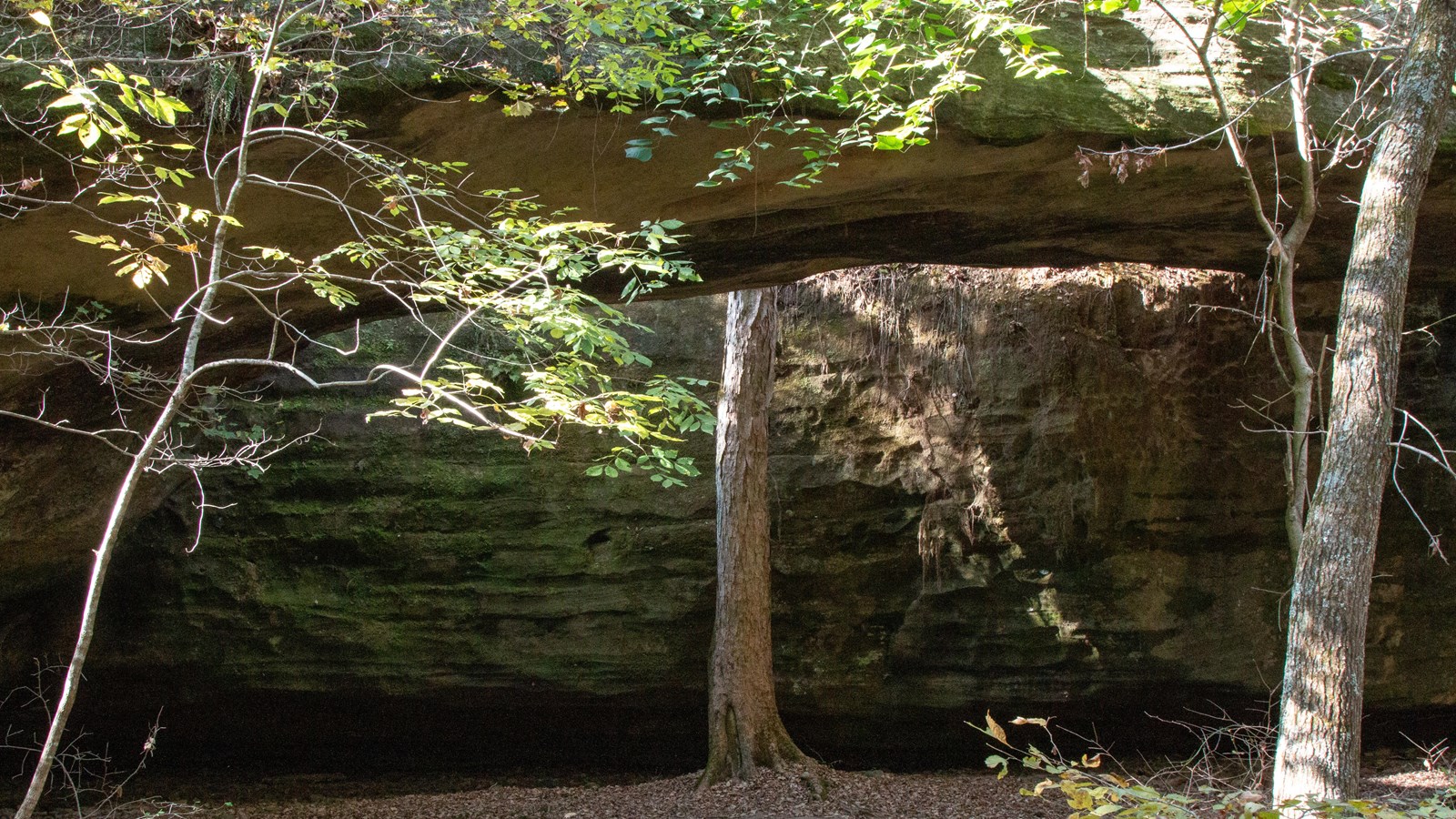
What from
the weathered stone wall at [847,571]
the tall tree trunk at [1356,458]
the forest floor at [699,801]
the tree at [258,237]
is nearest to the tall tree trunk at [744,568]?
the forest floor at [699,801]

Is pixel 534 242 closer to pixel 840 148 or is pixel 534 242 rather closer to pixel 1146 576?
pixel 840 148

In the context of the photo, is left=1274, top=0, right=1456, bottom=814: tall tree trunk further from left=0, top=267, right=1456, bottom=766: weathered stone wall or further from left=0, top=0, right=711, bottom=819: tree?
left=0, top=267, right=1456, bottom=766: weathered stone wall

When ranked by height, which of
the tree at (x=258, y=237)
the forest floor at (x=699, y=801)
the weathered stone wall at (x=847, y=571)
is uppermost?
the tree at (x=258, y=237)

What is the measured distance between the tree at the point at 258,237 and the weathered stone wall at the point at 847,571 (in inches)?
110

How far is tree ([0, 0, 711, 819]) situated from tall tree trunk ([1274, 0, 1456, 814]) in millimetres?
2956

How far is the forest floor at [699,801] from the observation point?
6.85 metres

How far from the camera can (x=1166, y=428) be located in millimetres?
9141

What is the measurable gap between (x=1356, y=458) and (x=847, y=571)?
5201mm

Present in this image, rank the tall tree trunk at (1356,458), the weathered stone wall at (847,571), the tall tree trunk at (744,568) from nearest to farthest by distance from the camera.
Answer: the tall tree trunk at (1356,458) → the tall tree trunk at (744,568) → the weathered stone wall at (847,571)

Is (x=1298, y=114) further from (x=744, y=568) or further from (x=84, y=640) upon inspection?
(x=84, y=640)

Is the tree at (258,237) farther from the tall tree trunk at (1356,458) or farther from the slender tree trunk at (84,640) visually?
the tall tree trunk at (1356,458)

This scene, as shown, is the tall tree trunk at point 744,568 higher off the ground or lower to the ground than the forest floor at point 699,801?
higher

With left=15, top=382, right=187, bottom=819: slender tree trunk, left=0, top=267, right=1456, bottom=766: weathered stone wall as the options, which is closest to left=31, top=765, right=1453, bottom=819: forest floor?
left=0, top=267, right=1456, bottom=766: weathered stone wall

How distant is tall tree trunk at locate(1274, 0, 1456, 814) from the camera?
13.6ft
